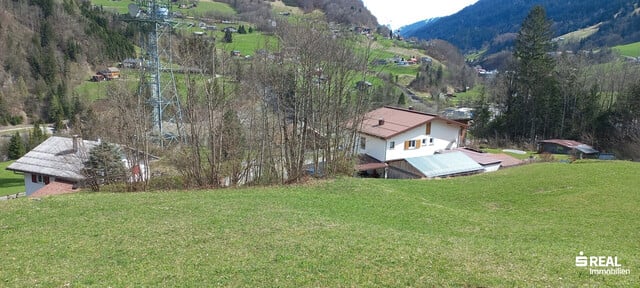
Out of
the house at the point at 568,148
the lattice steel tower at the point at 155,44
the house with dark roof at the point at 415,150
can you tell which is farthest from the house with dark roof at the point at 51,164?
the house at the point at 568,148

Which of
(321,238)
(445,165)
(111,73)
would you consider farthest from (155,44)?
(111,73)

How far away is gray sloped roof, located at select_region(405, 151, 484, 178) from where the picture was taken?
32750 millimetres

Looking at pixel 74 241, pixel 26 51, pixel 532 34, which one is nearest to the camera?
pixel 74 241

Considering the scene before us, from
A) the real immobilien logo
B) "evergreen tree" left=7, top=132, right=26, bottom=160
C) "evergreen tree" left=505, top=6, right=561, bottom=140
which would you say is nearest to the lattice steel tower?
the real immobilien logo

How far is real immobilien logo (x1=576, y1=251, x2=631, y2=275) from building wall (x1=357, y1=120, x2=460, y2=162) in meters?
26.0

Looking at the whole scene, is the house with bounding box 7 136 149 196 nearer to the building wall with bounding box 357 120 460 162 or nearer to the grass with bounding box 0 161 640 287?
the grass with bounding box 0 161 640 287

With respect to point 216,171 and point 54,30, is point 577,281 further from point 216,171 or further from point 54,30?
point 54,30

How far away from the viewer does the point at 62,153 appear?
35.7m

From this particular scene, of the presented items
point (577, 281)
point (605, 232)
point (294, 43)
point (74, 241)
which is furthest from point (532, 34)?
point (74, 241)

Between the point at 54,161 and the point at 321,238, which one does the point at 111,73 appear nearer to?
the point at 54,161

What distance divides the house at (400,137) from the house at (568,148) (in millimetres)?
16806

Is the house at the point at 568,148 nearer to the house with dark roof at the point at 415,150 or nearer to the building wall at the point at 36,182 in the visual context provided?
the house with dark roof at the point at 415,150

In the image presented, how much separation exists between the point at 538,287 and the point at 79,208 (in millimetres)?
16426

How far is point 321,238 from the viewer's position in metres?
12.9
